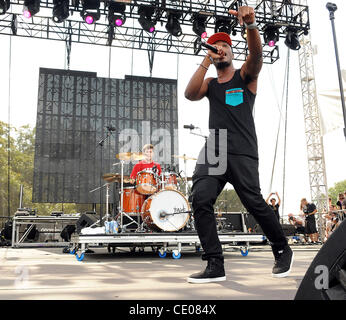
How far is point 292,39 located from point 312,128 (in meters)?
5.21

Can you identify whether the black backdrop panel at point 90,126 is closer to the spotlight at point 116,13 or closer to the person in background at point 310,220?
the spotlight at point 116,13

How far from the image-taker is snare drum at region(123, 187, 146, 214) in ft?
19.7

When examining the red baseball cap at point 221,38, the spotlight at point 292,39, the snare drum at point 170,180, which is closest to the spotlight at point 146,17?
the spotlight at point 292,39

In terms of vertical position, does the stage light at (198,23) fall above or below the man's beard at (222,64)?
above

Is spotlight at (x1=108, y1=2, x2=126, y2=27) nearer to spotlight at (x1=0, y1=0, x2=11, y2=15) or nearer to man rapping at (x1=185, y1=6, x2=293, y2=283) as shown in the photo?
spotlight at (x1=0, y1=0, x2=11, y2=15)

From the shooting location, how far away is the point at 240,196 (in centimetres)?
235

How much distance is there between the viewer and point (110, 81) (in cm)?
1426

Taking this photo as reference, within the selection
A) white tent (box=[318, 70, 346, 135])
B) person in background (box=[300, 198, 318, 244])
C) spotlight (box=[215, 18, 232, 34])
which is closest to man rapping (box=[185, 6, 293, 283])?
white tent (box=[318, 70, 346, 135])

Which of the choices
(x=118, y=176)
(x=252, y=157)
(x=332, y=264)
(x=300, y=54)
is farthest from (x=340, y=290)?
(x=300, y=54)

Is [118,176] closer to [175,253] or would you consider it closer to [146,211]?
[146,211]

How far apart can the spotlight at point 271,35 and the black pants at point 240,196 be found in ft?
31.1

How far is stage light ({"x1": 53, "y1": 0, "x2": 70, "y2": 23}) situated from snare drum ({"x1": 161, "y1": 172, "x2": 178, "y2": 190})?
5.98 m

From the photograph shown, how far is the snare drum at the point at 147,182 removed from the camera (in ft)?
19.0
